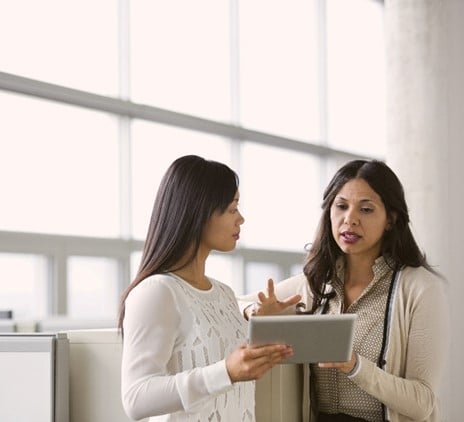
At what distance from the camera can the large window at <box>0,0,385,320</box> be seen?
622cm

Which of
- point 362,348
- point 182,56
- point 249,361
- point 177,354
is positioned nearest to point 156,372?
point 177,354

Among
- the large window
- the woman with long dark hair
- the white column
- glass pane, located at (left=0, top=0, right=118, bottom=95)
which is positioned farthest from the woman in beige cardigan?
the white column

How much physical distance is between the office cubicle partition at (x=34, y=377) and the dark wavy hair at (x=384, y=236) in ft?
3.05

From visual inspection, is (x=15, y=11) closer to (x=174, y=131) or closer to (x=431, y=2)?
(x=174, y=131)

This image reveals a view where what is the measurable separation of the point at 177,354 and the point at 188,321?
89 millimetres

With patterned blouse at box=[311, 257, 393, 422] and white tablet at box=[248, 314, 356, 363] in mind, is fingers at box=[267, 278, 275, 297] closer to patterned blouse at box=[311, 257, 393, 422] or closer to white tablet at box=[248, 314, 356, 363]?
white tablet at box=[248, 314, 356, 363]

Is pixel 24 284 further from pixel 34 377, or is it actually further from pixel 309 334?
pixel 309 334

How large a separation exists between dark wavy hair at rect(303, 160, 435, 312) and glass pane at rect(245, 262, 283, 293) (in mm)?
4643

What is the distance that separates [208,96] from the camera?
7730 millimetres

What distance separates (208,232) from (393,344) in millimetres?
979

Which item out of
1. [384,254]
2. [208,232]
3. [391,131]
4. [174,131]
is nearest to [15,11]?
[174,131]

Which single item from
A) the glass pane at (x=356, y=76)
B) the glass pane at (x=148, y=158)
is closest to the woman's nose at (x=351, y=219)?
the glass pane at (x=148, y=158)

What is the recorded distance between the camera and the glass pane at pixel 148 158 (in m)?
7.03

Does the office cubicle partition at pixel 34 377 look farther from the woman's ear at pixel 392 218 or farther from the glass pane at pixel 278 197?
the glass pane at pixel 278 197
